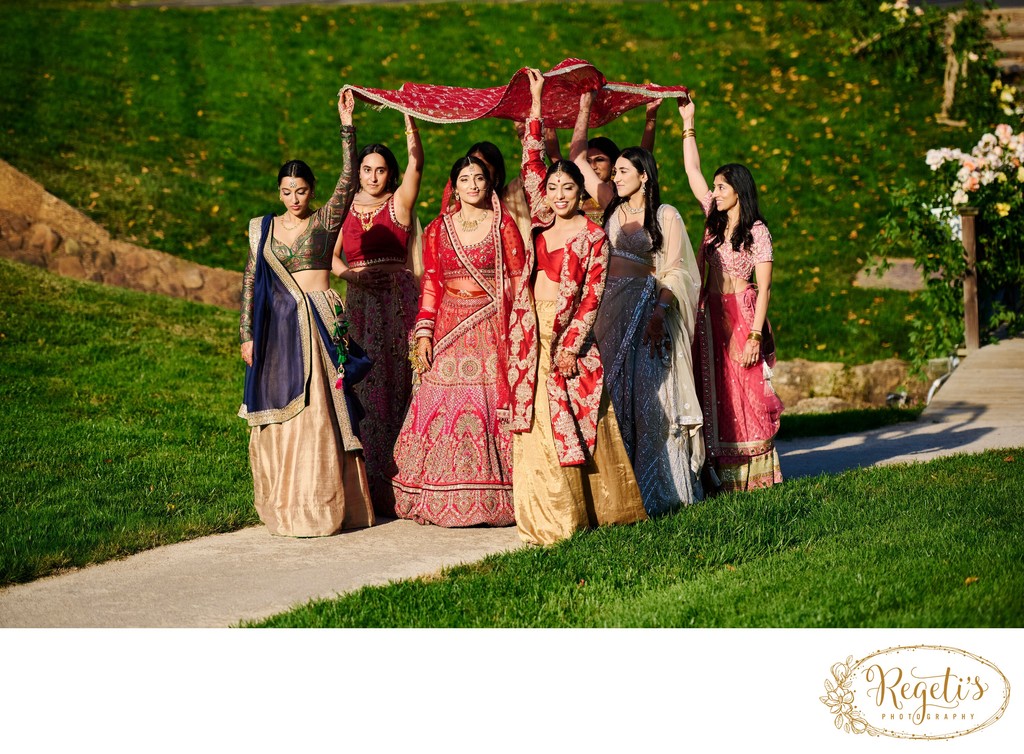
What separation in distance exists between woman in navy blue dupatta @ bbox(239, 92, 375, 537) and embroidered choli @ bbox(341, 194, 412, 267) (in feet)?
1.59

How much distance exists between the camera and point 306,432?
258 inches

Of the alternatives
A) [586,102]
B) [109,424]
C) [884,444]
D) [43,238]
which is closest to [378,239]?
[586,102]

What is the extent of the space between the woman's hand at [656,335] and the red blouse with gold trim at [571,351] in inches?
29.0

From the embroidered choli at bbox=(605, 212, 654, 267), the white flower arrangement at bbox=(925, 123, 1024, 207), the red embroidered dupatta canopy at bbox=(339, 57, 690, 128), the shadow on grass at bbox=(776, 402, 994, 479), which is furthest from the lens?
the white flower arrangement at bbox=(925, 123, 1024, 207)

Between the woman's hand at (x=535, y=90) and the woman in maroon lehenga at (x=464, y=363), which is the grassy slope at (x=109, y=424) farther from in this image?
the woman's hand at (x=535, y=90)

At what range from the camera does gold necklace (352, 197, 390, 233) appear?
722 centimetres

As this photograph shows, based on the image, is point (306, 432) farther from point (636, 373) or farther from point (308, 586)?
point (636, 373)

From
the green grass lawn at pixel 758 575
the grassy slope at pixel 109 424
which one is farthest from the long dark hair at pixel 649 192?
the grassy slope at pixel 109 424

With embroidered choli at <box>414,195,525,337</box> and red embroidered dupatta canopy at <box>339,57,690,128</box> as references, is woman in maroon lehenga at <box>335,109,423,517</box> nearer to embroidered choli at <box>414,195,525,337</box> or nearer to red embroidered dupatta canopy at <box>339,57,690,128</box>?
red embroidered dupatta canopy at <box>339,57,690,128</box>

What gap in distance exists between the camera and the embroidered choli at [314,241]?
6582mm

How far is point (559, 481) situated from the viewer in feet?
20.3
